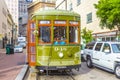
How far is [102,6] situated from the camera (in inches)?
732

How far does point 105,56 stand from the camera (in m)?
13.9

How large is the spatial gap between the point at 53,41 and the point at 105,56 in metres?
3.14

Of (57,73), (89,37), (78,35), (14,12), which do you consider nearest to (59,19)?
(78,35)

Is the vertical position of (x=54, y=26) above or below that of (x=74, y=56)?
above

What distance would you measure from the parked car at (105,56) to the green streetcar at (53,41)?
1684 mm

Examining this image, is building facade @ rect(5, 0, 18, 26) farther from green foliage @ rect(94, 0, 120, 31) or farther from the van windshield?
the van windshield

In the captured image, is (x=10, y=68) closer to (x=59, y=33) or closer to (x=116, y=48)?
(x=59, y=33)

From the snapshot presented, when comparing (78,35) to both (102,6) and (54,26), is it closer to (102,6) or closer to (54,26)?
(54,26)

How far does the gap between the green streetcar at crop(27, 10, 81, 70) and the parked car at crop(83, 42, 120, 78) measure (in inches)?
66.3

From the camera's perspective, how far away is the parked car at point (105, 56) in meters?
12.7

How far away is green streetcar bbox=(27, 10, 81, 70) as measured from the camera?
41.8ft

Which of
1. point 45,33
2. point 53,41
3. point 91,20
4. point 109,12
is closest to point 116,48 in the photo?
point 53,41

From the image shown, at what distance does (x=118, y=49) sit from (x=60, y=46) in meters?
3.19

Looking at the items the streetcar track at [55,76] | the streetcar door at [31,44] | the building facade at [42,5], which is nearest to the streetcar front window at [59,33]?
the streetcar door at [31,44]
